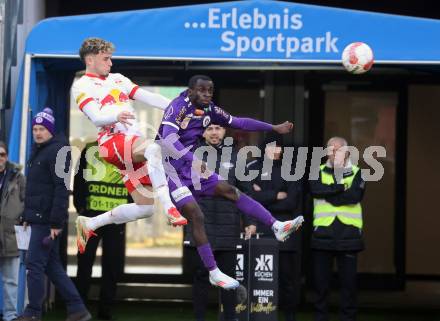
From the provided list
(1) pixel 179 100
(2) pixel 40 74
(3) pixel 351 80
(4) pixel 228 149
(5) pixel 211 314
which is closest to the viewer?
(1) pixel 179 100

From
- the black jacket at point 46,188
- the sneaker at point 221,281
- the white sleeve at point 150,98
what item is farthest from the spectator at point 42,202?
the sneaker at point 221,281

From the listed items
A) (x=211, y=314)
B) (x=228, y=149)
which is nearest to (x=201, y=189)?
(x=228, y=149)

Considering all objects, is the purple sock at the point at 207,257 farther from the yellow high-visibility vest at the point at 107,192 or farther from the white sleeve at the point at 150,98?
the yellow high-visibility vest at the point at 107,192

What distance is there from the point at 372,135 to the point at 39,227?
533 cm

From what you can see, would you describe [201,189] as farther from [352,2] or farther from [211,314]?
[352,2]

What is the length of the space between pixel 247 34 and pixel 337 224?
194 cm

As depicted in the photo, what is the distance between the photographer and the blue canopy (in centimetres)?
918

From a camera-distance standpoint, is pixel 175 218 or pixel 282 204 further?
pixel 282 204

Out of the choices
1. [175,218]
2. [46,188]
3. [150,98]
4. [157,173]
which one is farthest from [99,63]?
[46,188]

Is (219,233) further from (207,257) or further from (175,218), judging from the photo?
(175,218)

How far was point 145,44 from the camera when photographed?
9.23 metres

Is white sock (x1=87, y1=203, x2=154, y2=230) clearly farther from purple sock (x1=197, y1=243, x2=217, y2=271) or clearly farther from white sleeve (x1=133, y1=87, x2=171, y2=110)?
white sleeve (x1=133, y1=87, x2=171, y2=110)

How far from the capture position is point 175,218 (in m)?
6.95

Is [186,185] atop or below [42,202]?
atop
